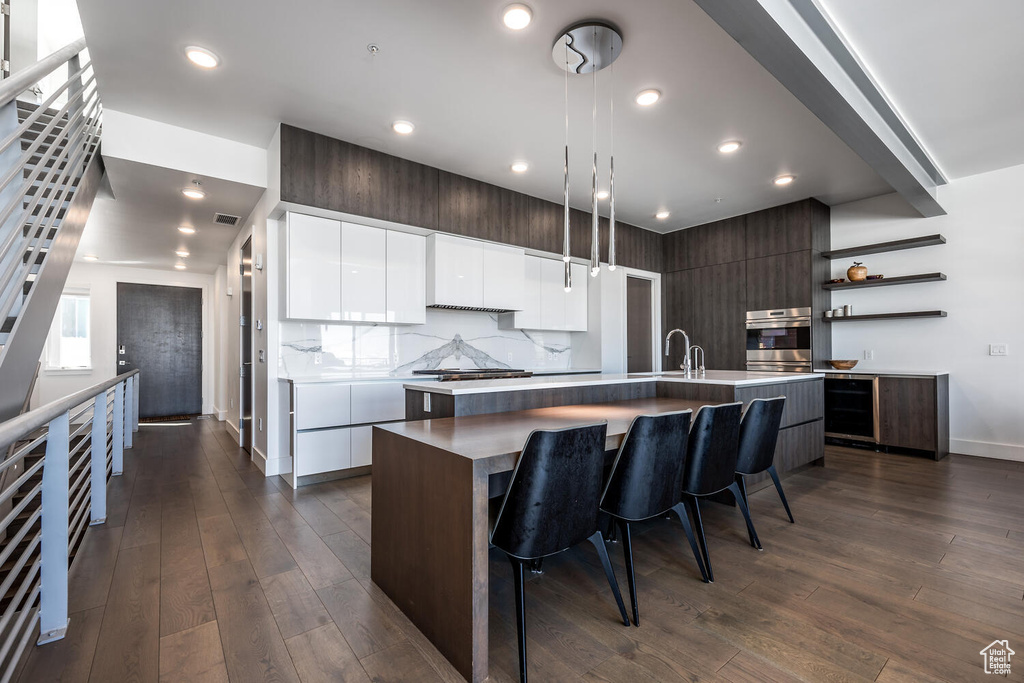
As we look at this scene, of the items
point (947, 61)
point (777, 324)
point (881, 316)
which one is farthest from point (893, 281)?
point (947, 61)

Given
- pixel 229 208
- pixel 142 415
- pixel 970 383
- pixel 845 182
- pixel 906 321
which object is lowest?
pixel 142 415

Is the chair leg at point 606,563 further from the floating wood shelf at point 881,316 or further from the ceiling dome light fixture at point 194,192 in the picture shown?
the floating wood shelf at point 881,316

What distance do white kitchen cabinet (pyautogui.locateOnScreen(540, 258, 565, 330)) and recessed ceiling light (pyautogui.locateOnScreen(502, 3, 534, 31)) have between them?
3.26 metres

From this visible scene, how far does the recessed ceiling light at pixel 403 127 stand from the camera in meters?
3.45

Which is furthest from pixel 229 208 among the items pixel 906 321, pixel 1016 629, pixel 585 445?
pixel 906 321

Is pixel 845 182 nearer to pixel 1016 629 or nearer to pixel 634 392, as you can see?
pixel 634 392

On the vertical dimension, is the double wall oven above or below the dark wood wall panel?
below

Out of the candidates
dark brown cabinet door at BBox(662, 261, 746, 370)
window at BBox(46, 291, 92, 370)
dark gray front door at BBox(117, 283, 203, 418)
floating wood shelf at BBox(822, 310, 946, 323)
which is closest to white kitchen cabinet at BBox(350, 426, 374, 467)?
dark brown cabinet door at BBox(662, 261, 746, 370)

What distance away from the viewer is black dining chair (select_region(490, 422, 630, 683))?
1.48 m

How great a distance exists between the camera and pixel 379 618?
180cm

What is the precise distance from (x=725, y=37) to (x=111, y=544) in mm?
4280

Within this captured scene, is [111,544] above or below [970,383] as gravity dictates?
below

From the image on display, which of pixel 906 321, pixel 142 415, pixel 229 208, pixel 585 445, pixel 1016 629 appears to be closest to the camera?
pixel 585 445

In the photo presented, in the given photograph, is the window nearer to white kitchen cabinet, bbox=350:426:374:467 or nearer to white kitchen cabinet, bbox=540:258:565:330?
white kitchen cabinet, bbox=350:426:374:467
